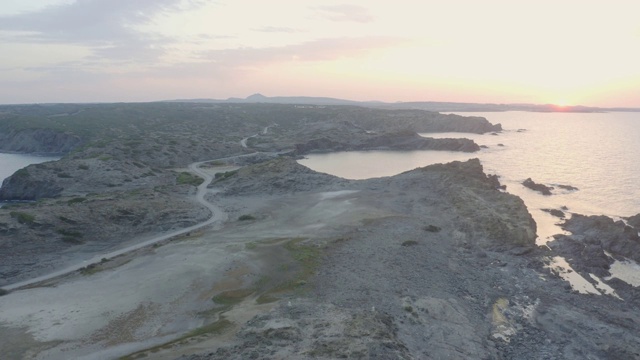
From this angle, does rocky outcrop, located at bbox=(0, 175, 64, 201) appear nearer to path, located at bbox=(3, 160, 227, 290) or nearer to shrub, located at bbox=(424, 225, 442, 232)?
path, located at bbox=(3, 160, 227, 290)

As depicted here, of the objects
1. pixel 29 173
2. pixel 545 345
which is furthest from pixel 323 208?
pixel 29 173

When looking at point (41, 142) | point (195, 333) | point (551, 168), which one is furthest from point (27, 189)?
point (551, 168)

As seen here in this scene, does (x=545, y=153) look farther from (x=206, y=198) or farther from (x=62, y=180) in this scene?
(x=62, y=180)

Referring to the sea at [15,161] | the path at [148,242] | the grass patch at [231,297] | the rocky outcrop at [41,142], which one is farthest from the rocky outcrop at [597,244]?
the rocky outcrop at [41,142]

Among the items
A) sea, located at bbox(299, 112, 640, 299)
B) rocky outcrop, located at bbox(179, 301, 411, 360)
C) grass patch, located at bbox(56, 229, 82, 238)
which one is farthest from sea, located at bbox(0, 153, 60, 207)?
rocky outcrop, located at bbox(179, 301, 411, 360)

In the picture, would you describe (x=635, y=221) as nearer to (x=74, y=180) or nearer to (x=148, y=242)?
(x=148, y=242)
